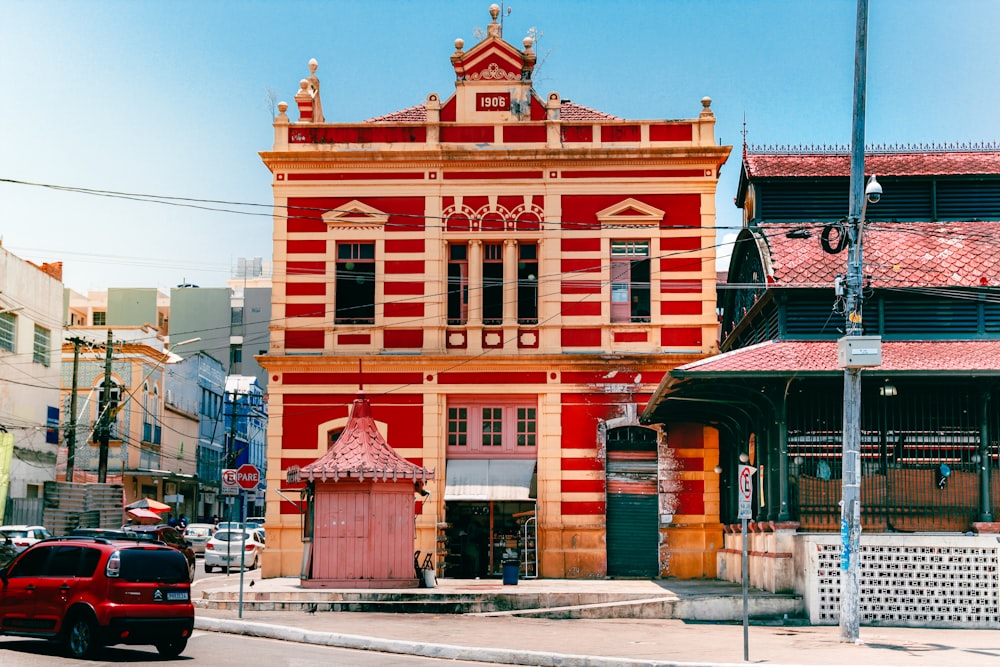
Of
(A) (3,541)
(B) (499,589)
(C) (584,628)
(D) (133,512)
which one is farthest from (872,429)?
(D) (133,512)

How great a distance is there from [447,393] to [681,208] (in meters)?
8.01

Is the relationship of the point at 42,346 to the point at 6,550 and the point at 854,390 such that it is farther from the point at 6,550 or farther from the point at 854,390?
the point at 854,390

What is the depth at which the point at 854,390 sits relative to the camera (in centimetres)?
2042

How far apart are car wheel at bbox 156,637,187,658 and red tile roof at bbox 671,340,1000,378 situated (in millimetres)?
10730

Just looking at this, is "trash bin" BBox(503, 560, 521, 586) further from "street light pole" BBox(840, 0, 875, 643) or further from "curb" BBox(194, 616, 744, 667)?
"street light pole" BBox(840, 0, 875, 643)

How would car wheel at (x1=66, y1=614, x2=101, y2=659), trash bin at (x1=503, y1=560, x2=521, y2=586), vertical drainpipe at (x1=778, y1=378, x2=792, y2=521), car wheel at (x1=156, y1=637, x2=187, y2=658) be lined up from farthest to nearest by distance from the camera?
trash bin at (x1=503, y1=560, x2=521, y2=586)
vertical drainpipe at (x1=778, y1=378, x2=792, y2=521)
car wheel at (x1=156, y1=637, x2=187, y2=658)
car wheel at (x1=66, y1=614, x2=101, y2=659)

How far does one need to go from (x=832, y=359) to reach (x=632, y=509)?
946 centimetres

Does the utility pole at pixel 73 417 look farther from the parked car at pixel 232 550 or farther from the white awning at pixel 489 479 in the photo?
the white awning at pixel 489 479

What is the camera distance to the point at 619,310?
A: 109 ft

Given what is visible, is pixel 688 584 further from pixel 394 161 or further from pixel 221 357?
pixel 221 357

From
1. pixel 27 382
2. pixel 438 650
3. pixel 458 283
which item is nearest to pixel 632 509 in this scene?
pixel 458 283

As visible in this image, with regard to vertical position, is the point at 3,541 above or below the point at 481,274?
below

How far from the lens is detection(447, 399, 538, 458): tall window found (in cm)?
3325

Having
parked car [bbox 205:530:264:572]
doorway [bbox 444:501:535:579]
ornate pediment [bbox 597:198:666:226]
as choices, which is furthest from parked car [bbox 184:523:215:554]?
ornate pediment [bbox 597:198:666:226]
